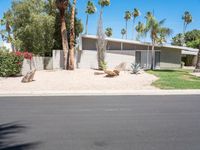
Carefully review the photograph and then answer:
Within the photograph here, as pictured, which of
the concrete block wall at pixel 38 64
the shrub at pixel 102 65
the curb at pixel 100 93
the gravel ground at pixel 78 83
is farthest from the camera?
the shrub at pixel 102 65

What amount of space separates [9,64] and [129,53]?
13.5 metres

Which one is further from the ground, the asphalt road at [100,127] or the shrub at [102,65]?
the shrub at [102,65]

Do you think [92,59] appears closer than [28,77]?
No

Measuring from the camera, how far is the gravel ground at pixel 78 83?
16.6 meters

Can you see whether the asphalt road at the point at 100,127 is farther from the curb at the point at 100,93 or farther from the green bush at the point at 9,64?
the green bush at the point at 9,64

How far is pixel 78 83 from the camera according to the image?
59.1 feet

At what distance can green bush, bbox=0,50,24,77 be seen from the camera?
20172mm

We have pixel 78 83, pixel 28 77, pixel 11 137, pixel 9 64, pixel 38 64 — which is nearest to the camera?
pixel 11 137

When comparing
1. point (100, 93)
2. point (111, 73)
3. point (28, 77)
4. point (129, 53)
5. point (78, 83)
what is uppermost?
point (129, 53)

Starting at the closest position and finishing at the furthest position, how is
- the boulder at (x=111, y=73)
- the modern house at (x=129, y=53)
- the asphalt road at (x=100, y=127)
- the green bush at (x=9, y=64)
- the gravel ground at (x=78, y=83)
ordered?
the asphalt road at (x=100, y=127) < the gravel ground at (x=78, y=83) < the boulder at (x=111, y=73) < the green bush at (x=9, y=64) < the modern house at (x=129, y=53)

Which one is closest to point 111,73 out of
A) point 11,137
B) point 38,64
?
point 38,64

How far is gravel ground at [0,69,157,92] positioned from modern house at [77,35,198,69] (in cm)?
719

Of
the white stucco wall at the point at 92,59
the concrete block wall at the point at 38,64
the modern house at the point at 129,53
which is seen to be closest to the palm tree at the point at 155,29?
the modern house at the point at 129,53

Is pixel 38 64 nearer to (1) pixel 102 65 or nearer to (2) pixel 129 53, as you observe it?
(1) pixel 102 65
